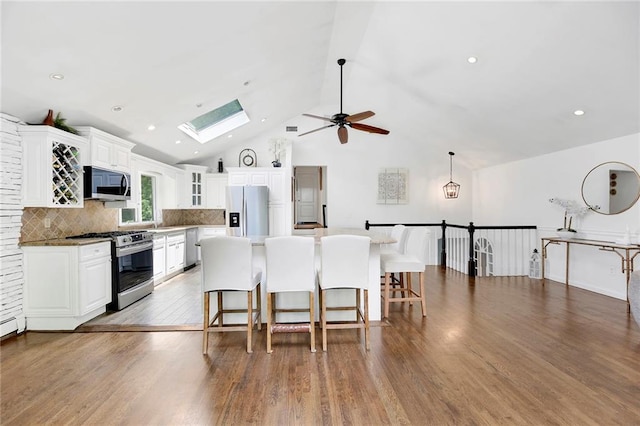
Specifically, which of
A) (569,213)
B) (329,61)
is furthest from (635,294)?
(329,61)

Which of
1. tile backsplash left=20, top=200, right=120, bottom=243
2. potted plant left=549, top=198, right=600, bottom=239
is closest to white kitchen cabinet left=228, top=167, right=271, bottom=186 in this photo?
tile backsplash left=20, top=200, right=120, bottom=243

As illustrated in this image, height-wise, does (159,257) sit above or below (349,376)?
above

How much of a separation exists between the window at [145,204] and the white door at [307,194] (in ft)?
14.3

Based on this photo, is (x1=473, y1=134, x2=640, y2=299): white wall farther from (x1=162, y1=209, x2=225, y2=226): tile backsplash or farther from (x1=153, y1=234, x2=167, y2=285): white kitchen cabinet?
(x1=153, y1=234, x2=167, y2=285): white kitchen cabinet

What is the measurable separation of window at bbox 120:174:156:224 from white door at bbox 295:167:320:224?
172 inches

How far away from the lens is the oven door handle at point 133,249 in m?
3.98

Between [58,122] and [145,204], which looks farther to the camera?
[145,204]

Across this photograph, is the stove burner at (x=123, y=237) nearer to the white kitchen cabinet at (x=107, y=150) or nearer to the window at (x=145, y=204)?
the white kitchen cabinet at (x=107, y=150)

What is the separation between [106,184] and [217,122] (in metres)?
2.71

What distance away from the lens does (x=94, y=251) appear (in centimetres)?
361

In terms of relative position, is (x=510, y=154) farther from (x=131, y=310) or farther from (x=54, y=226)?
(x=54, y=226)

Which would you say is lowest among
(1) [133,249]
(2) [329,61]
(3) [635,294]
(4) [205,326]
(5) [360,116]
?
(4) [205,326]

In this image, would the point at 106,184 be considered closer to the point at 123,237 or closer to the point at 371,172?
the point at 123,237

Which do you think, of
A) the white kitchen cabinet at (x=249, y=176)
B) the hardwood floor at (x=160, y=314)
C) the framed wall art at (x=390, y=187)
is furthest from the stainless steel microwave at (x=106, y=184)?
the framed wall art at (x=390, y=187)
